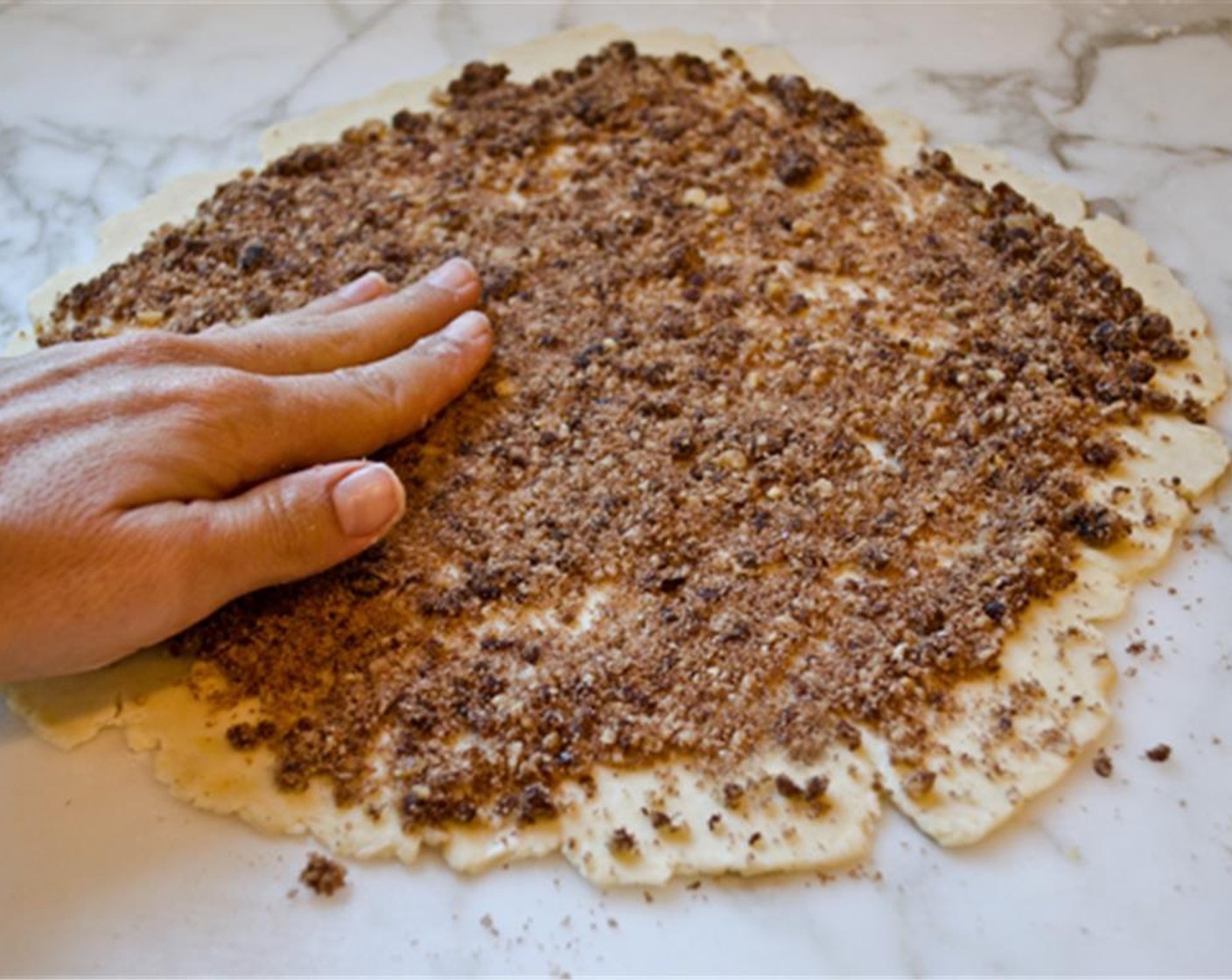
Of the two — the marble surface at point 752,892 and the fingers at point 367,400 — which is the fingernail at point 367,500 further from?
the marble surface at point 752,892

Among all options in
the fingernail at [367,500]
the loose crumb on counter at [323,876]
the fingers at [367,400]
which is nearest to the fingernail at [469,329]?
the fingers at [367,400]

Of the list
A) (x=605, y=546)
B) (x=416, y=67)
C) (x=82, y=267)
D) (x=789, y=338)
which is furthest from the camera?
(x=416, y=67)

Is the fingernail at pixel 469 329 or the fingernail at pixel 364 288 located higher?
the fingernail at pixel 364 288

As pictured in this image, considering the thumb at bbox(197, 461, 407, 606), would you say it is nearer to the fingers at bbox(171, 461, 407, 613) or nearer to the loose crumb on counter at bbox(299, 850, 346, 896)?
the fingers at bbox(171, 461, 407, 613)

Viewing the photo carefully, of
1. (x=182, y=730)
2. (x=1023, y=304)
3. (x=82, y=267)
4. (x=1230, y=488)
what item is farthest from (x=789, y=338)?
(x=82, y=267)

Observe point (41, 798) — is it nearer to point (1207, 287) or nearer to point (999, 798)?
point (999, 798)

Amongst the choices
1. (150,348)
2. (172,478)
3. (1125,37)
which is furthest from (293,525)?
(1125,37)
